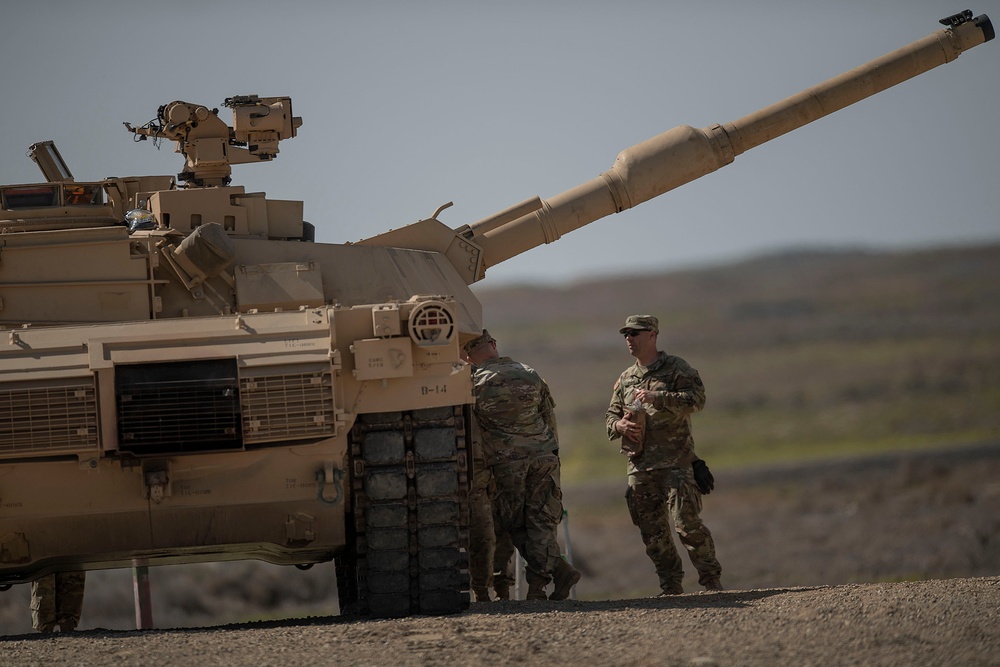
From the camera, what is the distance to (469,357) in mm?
12648

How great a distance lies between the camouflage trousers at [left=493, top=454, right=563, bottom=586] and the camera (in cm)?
1237

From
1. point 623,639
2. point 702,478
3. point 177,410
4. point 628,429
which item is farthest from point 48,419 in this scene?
point 702,478

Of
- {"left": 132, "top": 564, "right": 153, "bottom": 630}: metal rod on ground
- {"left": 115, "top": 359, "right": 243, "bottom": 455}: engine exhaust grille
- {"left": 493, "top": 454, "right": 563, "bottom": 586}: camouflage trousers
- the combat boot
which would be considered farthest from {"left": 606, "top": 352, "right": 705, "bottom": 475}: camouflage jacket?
{"left": 132, "top": 564, "right": 153, "bottom": 630}: metal rod on ground

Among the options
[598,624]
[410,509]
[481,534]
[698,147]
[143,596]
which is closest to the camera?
[598,624]

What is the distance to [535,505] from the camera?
1240 cm

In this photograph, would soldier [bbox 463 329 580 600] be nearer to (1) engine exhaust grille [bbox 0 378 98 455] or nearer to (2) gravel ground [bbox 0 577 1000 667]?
(2) gravel ground [bbox 0 577 1000 667]

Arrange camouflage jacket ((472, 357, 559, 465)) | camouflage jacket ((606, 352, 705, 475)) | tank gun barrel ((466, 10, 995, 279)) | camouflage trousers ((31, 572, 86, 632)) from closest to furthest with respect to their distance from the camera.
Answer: camouflage jacket ((472, 357, 559, 465)), camouflage jacket ((606, 352, 705, 475)), camouflage trousers ((31, 572, 86, 632)), tank gun barrel ((466, 10, 995, 279))

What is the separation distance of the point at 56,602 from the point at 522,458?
14.3 feet

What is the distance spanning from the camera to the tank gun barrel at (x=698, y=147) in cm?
1426

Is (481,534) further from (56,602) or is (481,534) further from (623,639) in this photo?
(623,639)

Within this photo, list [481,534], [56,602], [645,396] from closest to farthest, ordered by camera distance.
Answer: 1. [645,396]
2. [481,534]
3. [56,602]

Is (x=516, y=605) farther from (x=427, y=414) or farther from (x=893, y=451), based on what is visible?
(x=893, y=451)

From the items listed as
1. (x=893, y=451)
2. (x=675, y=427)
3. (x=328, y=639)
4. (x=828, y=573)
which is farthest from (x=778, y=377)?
(x=328, y=639)

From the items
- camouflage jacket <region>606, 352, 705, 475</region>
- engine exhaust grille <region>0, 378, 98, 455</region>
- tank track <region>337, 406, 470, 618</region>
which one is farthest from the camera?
camouflage jacket <region>606, 352, 705, 475</region>
